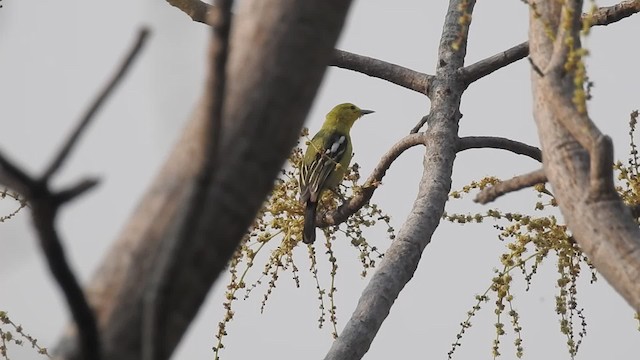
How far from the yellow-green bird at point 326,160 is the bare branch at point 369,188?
0.10 m

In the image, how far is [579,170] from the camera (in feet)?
5.90

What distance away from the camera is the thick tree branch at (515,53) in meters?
4.62

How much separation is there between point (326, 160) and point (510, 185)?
436 centimetres

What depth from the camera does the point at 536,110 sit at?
1.92m

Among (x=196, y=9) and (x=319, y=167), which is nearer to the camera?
(x=196, y=9)

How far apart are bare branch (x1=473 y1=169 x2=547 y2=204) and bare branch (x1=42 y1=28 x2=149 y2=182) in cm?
99

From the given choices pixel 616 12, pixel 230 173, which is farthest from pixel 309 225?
pixel 230 173

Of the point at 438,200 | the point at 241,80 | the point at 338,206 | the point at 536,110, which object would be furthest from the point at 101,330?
the point at 338,206

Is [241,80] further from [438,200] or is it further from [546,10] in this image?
[438,200]

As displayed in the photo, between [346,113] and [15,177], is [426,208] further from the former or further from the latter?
[346,113]

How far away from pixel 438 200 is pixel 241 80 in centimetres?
284

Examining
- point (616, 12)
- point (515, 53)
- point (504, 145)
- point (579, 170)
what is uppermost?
point (616, 12)

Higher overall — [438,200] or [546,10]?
[438,200]

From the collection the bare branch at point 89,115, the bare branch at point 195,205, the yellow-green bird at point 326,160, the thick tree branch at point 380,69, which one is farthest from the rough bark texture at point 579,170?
the thick tree branch at point 380,69
